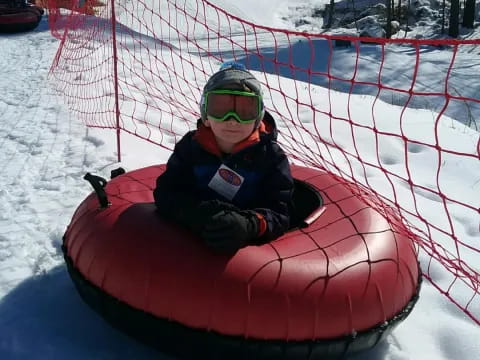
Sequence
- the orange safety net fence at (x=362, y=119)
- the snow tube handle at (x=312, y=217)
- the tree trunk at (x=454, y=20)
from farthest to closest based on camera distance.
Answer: the tree trunk at (x=454, y=20)
the orange safety net fence at (x=362, y=119)
the snow tube handle at (x=312, y=217)

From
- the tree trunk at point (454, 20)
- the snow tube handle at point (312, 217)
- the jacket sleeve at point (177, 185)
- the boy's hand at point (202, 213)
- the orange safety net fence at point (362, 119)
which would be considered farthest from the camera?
the tree trunk at point (454, 20)

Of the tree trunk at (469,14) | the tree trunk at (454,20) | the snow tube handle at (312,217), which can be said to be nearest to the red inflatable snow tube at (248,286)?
the snow tube handle at (312,217)

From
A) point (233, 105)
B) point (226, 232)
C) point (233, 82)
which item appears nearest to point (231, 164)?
point (233, 105)

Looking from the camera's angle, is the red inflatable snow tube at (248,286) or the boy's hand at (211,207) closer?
the red inflatable snow tube at (248,286)

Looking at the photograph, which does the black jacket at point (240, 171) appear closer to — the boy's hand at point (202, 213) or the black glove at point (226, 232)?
the boy's hand at point (202, 213)

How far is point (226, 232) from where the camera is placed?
2070mm

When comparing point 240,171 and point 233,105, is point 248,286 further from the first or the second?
point 233,105

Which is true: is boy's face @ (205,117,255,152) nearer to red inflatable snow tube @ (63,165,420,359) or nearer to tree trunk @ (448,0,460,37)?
red inflatable snow tube @ (63,165,420,359)

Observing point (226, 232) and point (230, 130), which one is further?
point (230, 130)

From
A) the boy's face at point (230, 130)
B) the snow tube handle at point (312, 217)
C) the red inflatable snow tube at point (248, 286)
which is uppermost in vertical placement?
the boy's face at point (230, 130)

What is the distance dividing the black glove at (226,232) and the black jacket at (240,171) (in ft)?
1.12

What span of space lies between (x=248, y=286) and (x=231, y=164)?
68cm

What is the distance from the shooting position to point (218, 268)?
2.06 meters

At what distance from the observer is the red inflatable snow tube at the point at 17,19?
12242 millimetres
